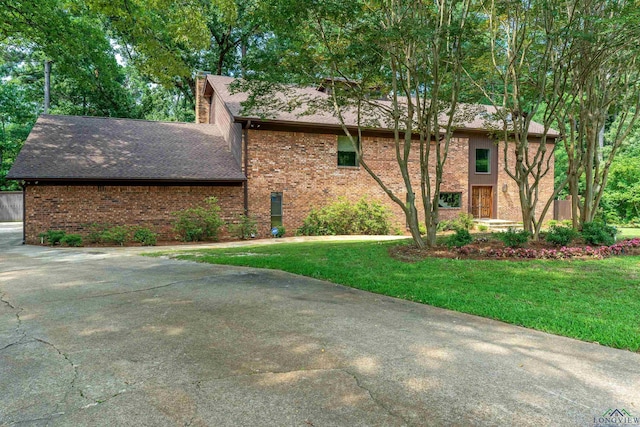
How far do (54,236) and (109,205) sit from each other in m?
2.00

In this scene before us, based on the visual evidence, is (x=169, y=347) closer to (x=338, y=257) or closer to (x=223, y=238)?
(x=338, y=257)

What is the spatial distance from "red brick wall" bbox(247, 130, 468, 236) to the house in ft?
0.14

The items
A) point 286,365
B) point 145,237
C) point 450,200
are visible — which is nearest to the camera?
point 286,365

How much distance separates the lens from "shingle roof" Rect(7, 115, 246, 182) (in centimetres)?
1400

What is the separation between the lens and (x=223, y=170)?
51.7 ft

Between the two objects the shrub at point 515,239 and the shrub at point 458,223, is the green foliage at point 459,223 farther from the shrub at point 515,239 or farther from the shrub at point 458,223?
the shrub at point 515,239

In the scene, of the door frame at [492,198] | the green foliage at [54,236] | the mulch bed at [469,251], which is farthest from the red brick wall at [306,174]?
the mulch bed at [469,251]

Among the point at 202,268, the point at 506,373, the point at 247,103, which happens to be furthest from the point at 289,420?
the point at 247,103

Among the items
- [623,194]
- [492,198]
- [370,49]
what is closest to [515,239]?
[370,49]

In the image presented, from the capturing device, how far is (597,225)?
1055cm

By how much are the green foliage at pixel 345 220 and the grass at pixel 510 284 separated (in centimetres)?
639

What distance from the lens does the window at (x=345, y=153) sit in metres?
17.7

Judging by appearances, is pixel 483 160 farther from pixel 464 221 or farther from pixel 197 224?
pixel 197 224

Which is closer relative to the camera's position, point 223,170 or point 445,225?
point 223,170
